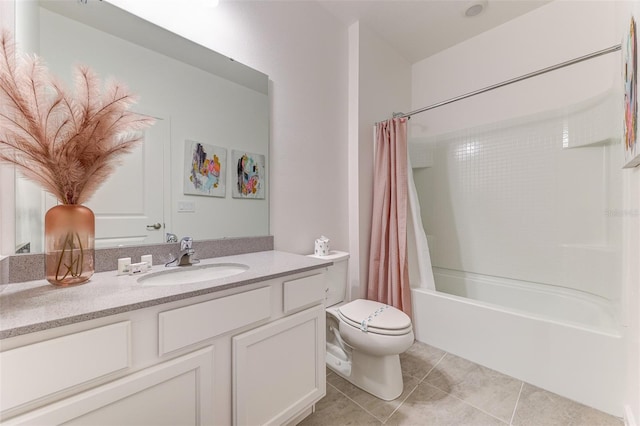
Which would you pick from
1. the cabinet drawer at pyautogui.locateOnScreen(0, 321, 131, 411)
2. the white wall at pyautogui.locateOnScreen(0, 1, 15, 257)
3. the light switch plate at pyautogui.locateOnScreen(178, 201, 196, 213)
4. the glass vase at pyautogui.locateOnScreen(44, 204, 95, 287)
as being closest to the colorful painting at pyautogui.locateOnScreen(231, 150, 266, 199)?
the light switch plate at pyautogui.locateOnScreen(178, 201, 196, 213)

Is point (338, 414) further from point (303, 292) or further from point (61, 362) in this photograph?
point (61, 362)

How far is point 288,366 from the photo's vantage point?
1.09 metres

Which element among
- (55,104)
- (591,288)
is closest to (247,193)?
(55,104)

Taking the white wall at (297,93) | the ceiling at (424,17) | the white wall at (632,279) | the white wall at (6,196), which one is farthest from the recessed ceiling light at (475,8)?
the white wall at (6,196)

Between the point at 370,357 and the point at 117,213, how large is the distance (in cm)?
152

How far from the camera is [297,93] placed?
5.89 ft

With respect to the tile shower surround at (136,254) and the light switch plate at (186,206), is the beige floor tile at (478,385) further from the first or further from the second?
the light switch plate at (186,206)

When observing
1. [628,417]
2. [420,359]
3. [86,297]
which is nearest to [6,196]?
[86,297]

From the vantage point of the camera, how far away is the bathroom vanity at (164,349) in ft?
1.89

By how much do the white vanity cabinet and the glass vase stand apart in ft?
1.03

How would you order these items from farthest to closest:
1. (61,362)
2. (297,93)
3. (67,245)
Answer: (297,93) < (67,245) < (61,362)

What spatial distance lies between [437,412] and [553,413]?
23.2 inches

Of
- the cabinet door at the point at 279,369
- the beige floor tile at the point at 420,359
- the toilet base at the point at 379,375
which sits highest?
the cabinet door at the point at 279,369

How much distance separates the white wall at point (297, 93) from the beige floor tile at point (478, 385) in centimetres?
109
